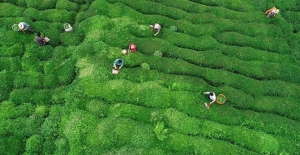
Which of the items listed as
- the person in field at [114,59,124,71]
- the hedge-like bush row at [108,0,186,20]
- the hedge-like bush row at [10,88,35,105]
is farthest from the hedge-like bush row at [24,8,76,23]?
the hedge-like bush row at [10,88,35,105]

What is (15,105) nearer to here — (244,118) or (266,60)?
(244,118)

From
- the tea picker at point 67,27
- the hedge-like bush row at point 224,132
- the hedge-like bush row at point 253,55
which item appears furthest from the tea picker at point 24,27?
the hedge-like bush row at point 253,55

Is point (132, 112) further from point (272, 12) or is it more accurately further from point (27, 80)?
point (272, 12)

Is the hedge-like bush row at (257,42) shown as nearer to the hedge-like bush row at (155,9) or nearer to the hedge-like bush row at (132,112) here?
the hedge-like bush row at (155,9)

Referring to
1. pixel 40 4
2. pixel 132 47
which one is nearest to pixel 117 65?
pixel 132 47

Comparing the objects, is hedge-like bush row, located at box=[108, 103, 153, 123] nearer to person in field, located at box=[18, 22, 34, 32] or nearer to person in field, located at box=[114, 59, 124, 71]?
person in field, located at box=[114, 59, 124, 71]

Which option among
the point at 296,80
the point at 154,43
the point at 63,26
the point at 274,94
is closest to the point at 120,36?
the point at 154,43
